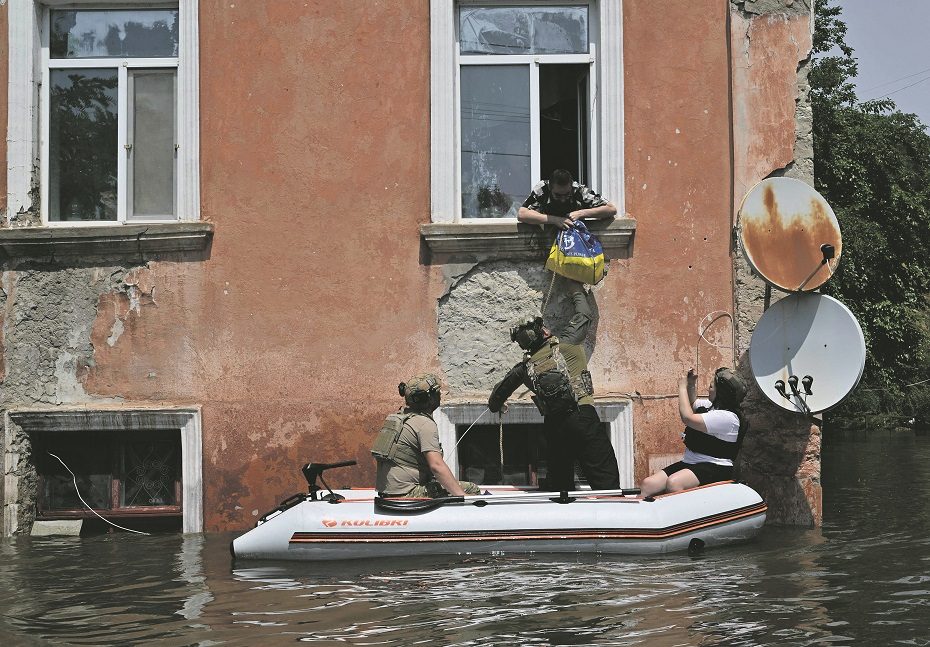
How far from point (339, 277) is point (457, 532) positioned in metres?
2.72

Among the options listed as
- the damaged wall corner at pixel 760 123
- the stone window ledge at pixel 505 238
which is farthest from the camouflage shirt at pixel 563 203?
the damaged wall corner at pixel 760 123

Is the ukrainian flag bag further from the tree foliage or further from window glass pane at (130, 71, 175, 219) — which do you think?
the tree foliage

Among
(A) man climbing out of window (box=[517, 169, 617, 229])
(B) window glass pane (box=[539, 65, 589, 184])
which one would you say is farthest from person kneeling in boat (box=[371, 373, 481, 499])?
(B) window glass pane (box=[539, 65, 589, 184])

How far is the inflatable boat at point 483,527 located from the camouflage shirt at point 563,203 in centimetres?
253

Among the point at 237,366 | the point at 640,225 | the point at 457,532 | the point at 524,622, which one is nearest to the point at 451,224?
the point at 640,225

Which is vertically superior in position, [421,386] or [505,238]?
[505,238]

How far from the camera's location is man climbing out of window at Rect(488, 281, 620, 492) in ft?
27.9

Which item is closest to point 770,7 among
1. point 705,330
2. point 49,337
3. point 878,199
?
point 705,330

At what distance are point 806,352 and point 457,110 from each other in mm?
3552

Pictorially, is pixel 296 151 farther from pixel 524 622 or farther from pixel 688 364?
pixel 524 622

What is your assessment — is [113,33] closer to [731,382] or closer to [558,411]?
[558,411]

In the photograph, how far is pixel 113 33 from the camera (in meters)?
9.88

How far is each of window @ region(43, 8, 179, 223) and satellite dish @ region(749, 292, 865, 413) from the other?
517 centimetres

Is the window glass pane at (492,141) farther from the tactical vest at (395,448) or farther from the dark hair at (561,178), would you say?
the tactical vest at (395,448)
